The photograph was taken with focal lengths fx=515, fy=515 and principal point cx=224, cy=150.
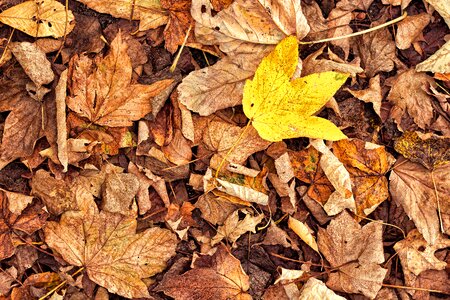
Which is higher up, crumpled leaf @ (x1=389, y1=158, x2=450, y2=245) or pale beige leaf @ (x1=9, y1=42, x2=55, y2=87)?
pale beige leaf @ (x1=9, y1=42, x2=55, y2=87)

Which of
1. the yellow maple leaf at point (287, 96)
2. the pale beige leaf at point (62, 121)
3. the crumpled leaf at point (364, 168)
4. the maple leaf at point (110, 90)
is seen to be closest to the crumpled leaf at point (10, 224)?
the pale beige leaf at point (62, 121)

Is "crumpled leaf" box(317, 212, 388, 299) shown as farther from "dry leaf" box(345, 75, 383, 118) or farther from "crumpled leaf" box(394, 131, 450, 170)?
"dry leaf" box(345, 75, 383, 118)

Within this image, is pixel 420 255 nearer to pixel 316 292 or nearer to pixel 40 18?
pixel 316 292

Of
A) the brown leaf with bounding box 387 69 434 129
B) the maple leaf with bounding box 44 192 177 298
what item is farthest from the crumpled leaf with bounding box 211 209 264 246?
the brown leaf with bounding box 387 69 434 129

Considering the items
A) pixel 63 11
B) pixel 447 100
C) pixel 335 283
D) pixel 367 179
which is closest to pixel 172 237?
pixel 335 283

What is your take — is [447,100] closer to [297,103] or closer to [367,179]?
[367,179]

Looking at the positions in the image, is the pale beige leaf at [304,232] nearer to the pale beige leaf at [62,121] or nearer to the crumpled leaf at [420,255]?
the crumpled leaf at [420,255]
